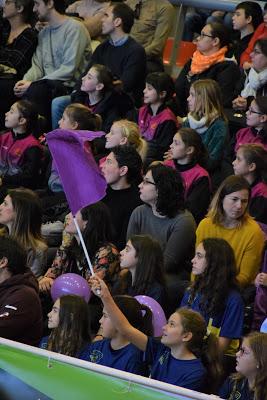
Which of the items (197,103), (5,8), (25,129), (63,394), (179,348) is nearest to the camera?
(63,394)

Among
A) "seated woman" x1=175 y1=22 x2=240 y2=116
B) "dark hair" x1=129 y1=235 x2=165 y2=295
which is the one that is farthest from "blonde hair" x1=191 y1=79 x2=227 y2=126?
"dark hair" x1=129 y1=235 x2=165 y2=295

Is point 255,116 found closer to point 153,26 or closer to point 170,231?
point 170,231

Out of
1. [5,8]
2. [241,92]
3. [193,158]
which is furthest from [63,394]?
[5,8]

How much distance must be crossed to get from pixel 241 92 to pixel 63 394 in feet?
14.7

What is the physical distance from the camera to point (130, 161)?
24.3ft

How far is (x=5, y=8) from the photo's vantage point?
970 cm

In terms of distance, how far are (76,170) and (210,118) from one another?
2.36 m

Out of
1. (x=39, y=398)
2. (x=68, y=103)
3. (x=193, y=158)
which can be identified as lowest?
(x=68, y=103)

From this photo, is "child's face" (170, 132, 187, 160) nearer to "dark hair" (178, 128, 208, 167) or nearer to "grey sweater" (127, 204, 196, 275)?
"dark hair" (178, 128, 208, 167)

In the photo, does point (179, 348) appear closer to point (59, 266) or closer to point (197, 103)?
point (59, 266)

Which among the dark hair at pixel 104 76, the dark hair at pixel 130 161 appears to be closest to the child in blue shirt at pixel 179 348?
the dark hair at pixel 130 161

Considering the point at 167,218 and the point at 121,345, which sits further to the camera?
the point at 167,218

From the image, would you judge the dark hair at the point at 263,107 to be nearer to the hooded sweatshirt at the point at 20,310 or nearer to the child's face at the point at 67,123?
the child's face at the point at 67,123

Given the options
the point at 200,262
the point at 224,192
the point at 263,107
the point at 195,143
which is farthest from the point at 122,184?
the point at 200,262
